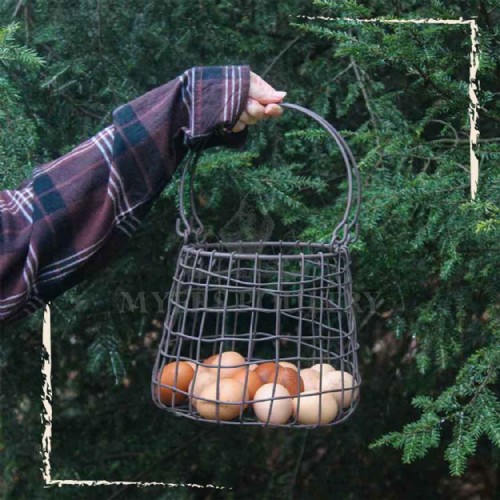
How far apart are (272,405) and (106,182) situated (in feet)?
1.31

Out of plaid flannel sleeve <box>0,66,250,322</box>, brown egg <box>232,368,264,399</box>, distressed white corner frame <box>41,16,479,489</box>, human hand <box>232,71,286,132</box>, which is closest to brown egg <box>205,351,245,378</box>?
brown egg <box>232,368,264,399</box>

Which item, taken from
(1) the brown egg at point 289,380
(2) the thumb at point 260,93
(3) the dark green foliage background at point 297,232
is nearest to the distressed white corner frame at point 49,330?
(3) the dark green foliage background at point 297,232

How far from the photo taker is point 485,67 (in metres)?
1.59

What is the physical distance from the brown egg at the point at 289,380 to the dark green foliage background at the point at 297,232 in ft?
1.23

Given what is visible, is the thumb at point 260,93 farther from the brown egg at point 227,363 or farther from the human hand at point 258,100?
the brown egg at point 227,363

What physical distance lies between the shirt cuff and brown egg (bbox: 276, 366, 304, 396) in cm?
36

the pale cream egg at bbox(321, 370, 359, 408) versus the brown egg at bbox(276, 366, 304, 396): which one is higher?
the brown egg at bbox(276, 366, 304, 396)

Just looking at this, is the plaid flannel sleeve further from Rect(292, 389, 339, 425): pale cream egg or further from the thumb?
Rect(292, 389, 339, 425): pale cream egg

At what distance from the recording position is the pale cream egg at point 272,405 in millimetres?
1298

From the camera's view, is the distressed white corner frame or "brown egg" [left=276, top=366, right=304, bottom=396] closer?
"brown egg" [left=276, top=366, right=304, bottom=396]

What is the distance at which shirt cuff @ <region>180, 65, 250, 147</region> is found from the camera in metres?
1.29

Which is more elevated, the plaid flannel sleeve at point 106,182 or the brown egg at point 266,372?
the plaid flannel sleeve at point 106,182

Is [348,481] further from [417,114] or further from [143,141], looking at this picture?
[143,141]

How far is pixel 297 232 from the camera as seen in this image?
7.09 feet
